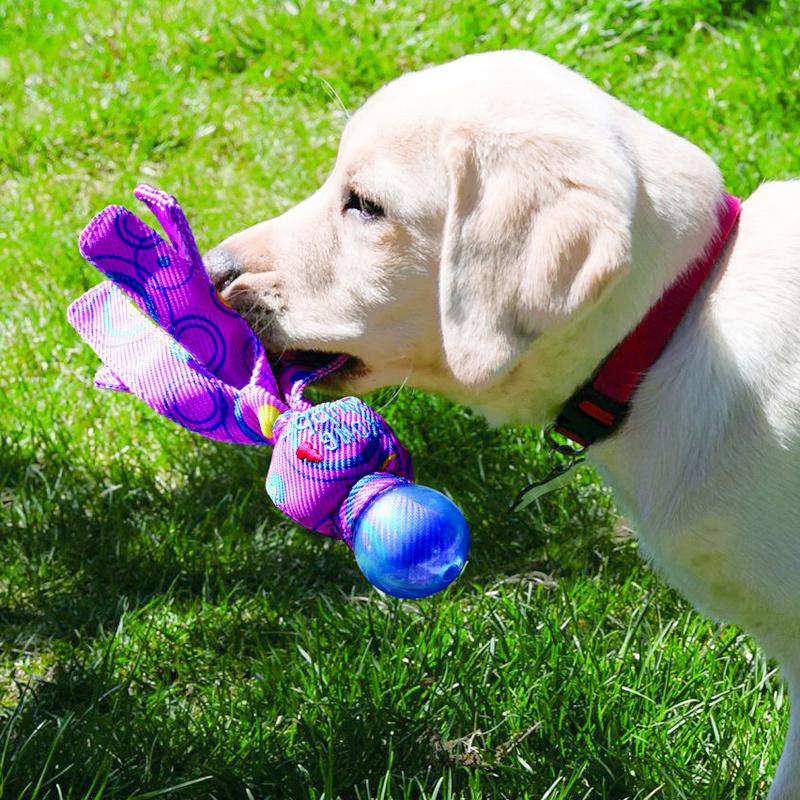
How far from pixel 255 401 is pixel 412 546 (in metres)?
0.66

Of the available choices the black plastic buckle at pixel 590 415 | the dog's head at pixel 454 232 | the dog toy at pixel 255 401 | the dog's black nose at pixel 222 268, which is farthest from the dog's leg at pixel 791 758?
the dog's black nose at pixel 222 268

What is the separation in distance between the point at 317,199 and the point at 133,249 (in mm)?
508

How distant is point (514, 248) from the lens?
241cm

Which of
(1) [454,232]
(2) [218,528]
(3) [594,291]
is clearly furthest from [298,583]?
(3) [594,291]

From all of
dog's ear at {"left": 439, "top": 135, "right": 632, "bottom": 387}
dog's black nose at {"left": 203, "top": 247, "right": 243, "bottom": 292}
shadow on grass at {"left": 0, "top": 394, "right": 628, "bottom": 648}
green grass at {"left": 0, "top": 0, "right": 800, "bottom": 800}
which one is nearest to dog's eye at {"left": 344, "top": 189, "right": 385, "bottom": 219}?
dog's ear at {"left": 439, "top": 135, "right": 632, "bottom": 387}

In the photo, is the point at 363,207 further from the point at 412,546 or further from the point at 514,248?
the point at 412,546

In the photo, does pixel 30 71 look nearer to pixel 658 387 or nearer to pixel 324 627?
pixel 324 627

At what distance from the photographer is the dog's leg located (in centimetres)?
265

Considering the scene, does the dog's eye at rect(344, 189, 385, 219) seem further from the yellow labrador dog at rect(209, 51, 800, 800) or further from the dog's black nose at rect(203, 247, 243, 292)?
the dog's black nose at rect(203, 247, 243, 292)

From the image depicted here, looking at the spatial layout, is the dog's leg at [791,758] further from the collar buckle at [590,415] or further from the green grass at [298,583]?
the collar buckle at [590,415]

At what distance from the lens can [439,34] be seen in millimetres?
6027

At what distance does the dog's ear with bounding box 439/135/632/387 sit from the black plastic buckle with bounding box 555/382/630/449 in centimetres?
24

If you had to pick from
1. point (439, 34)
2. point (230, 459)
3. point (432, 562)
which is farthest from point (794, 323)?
point (439, 34)

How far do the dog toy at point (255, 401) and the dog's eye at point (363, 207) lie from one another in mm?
350
